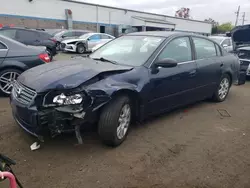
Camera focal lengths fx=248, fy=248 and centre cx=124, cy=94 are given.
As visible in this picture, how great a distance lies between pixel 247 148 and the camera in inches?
141

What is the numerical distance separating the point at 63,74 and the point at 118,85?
2.36ft

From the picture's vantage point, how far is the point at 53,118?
9.39 ft

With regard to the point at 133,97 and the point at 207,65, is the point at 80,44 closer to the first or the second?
the point at 207,65

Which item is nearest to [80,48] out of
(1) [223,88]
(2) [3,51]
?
(2) [3,51]

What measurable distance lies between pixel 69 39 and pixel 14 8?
1466 cm

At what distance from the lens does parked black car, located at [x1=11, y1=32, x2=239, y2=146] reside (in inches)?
115

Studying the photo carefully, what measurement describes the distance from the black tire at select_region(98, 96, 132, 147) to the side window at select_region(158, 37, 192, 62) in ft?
3.92

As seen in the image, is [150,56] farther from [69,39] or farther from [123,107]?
[69,39]

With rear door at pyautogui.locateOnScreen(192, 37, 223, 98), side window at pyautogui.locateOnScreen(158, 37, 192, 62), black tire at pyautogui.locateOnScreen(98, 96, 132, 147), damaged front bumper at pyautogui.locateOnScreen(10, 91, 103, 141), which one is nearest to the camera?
damaged front bumper at pyautogui.locateOnScreen(10, 91, 103, 141)

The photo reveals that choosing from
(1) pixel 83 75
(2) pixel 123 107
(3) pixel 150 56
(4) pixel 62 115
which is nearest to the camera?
(4) pixel 62 115

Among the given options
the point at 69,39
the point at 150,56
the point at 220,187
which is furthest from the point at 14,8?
the point at 220,187

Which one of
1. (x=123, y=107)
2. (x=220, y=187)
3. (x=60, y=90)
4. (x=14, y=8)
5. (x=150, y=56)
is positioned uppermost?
(x=14, y=8)

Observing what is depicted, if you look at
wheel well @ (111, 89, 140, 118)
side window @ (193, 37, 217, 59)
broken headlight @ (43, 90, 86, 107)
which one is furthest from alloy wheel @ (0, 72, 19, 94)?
side window @ (193, 37, 217, 59)

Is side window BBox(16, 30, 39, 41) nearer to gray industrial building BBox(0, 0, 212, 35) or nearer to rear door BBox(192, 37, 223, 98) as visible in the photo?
rear door BBox(192, 37, 223, 98)
